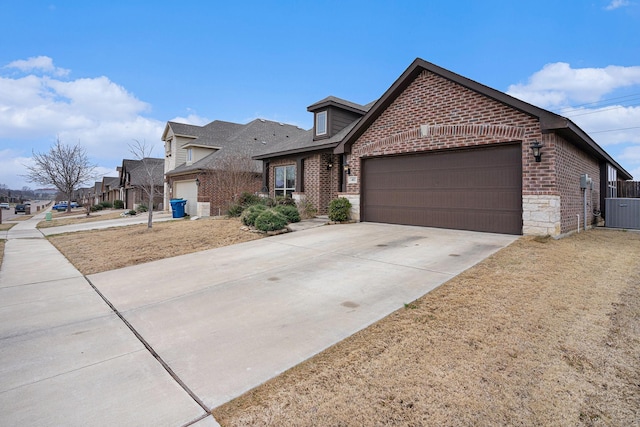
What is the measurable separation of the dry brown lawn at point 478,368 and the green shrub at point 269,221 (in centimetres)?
664

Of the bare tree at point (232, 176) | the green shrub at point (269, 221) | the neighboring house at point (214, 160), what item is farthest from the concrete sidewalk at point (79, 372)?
the neighboring house at point (214, 160)

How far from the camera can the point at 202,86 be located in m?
18.5

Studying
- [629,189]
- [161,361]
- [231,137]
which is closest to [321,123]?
[231,137]

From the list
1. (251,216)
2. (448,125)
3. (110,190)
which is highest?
(110,190)

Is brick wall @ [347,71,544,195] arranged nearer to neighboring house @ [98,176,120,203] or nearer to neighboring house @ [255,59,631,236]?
neighboring house @ [255,59,631,236]

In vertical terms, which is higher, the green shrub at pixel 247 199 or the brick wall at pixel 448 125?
the brick wall at pixel 448 125

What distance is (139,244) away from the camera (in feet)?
A: 31.3

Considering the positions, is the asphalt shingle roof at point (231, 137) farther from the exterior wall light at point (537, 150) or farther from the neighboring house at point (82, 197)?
the neighboring house at point (82, 197)

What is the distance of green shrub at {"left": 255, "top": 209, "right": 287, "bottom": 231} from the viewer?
33.2 feet

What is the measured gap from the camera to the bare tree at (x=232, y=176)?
18062 mm

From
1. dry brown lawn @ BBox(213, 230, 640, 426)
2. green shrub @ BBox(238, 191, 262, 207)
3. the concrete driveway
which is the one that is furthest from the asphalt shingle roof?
dry brown lawn @ BBox(213, 230, 640, 426)

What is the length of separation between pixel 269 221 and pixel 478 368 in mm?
8158

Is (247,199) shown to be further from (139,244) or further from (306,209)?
(139,244)

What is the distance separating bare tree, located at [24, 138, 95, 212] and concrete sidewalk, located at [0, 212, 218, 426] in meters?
33.1
